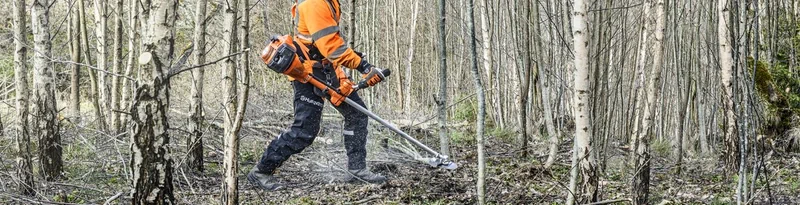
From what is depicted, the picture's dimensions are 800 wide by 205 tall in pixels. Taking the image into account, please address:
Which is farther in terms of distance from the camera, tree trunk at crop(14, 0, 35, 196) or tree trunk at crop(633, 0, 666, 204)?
tree trunk at crop(14, 0, 35, 196)

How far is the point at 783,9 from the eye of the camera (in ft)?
27.7

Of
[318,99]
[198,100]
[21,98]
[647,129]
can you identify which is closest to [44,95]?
[21,98]

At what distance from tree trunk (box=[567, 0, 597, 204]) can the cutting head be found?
79.6 inches

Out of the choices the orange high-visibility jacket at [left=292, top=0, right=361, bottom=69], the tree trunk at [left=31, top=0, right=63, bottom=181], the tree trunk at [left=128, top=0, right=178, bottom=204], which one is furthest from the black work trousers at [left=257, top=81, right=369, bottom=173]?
the tree trunk at [left=128, top=0, right=178, bottom=204]

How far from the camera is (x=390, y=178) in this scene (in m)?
6.68

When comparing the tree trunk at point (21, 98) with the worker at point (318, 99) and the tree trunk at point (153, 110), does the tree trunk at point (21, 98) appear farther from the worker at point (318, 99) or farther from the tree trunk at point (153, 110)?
A: the tree trunk at point (153, 110)

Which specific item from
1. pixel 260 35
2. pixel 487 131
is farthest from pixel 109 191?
pixel 260 35

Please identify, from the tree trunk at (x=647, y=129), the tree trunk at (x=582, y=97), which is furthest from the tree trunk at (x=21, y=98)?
the tree trunk at (x=647, y=129)

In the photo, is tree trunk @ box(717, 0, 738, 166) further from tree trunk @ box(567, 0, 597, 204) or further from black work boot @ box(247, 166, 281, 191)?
black work boot @ box(247, 166, 281, 191)

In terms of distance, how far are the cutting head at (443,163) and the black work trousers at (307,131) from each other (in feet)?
A: 2.25

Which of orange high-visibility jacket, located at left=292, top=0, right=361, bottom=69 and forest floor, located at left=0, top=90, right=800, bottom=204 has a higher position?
orange high-visibility jacket, located at left=292, top=0, right=361, bottom=69

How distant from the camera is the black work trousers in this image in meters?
6.07

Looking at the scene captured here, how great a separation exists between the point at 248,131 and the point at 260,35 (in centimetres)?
845

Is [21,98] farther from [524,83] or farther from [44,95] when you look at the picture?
[524,83]
